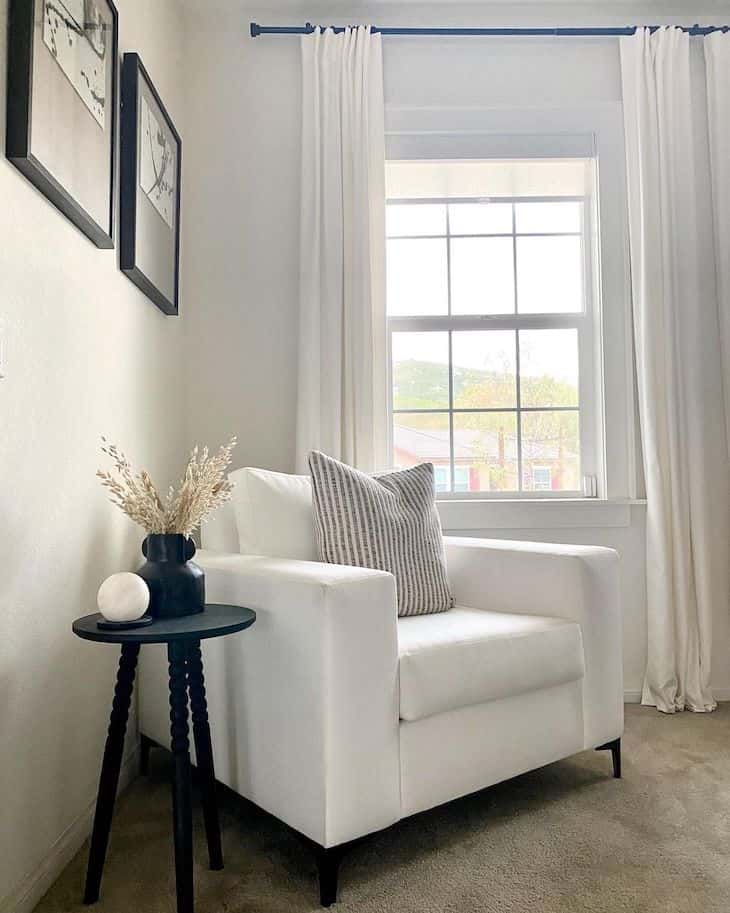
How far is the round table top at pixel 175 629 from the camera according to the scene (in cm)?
147

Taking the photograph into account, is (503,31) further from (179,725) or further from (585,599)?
(179,725)

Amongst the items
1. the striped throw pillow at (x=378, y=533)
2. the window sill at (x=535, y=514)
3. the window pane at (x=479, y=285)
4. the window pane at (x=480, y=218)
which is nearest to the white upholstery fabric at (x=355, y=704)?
the striped throw pillow at (x=378, y=533)

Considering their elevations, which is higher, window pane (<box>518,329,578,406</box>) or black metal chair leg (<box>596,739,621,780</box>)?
window pane (<box>518,329,578,406</box>)

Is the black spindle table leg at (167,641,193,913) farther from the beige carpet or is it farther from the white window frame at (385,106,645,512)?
the white window frame at (385,106,645,512)

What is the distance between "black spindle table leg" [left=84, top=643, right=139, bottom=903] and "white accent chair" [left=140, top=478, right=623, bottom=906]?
0.92 feet

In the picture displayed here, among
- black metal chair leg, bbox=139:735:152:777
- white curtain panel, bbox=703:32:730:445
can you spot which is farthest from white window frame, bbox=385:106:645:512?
black metal chair leg, bbox=139:735:152:777

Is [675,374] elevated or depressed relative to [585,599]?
elevated

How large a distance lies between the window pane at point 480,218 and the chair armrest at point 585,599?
5.02 ft

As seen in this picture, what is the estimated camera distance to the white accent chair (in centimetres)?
160

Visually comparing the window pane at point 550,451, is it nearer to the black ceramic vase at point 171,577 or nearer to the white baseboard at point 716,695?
the white baseboard at point 716,695

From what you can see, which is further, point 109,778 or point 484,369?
point 484,369

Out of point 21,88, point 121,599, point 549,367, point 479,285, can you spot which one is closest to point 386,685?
point 121,599

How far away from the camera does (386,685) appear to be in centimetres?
168

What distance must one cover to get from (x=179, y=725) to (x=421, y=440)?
1899 mm
